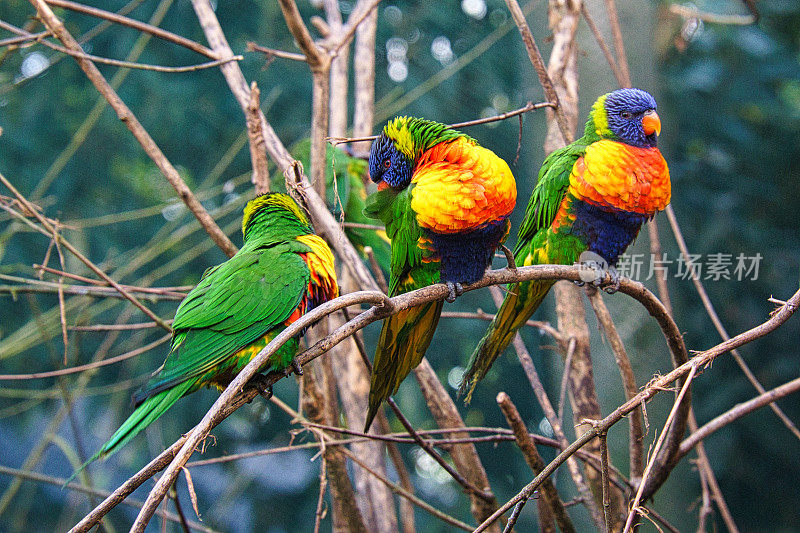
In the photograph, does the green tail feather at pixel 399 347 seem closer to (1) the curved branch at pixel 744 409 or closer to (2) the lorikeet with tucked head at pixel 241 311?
(2) the lorikeet with tucked head at pixel 241 311

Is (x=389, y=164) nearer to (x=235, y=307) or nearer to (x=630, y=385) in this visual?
(x=235, y=307)

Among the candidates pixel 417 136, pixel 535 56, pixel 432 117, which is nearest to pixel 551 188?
pixel 535 56

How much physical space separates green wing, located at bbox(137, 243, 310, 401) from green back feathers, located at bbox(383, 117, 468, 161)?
0.35 meters

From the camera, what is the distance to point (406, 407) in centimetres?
346

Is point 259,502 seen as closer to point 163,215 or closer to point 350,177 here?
point 163,215

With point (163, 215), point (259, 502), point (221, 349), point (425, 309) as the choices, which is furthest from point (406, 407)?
point (221, 349)

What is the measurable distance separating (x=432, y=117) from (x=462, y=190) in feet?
6.97

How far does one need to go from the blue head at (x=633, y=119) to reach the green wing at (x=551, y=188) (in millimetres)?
112

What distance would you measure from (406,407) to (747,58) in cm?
251

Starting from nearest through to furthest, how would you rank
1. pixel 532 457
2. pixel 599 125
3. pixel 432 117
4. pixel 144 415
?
pixel 144 415, pixel 532 457, pixel 599 125, pixel 432 117

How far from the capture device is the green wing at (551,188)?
165 cm

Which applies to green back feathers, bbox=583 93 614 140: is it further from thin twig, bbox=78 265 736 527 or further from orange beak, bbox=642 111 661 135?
thin twig, bbox=78 265 736 527

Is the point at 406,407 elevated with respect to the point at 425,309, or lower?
lower

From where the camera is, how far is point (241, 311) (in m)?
1.27
